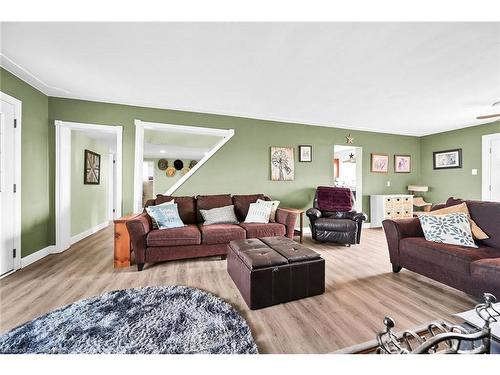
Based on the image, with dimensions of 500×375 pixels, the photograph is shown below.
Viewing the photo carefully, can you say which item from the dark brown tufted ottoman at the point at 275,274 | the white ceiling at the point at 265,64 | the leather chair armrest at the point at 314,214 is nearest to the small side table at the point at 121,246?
the dark brown tufted ottoman at the point at 275,274

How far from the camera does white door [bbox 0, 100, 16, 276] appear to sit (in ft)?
7.75

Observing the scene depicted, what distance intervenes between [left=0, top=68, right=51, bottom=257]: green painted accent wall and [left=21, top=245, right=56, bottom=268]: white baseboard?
5 centimetres

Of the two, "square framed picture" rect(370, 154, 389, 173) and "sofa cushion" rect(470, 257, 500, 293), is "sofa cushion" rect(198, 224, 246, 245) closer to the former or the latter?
"sofa cushion" rect(470, 257, 500, 293)

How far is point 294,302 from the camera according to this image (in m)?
1.91

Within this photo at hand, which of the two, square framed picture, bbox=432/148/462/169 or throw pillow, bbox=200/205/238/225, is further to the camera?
square framed picture, bbox=432/148/462/169

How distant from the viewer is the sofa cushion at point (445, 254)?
1.88 metres

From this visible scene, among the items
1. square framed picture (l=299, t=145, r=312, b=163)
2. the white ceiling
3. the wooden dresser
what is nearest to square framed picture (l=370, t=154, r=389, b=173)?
the wooden dresser

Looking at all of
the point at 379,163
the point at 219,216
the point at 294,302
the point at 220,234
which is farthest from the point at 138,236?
the point at 379,163

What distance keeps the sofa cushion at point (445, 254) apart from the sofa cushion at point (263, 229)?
1509 millimetres

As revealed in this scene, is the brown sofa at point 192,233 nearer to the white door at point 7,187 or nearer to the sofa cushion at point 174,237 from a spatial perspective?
the sofa cushion at point 174,237

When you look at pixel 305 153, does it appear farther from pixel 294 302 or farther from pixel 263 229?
pixel 294 302

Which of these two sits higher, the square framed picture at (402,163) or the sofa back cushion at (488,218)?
the square framed picture at (402,163)

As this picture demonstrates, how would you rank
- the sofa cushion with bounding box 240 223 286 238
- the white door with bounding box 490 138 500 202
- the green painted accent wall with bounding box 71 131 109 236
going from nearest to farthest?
the sofa cushion with bounding box 240 223 286 238 → the green painted accent wall with bounding box 71 131 109 236 → the white door with bounding box 490 138 500 202
